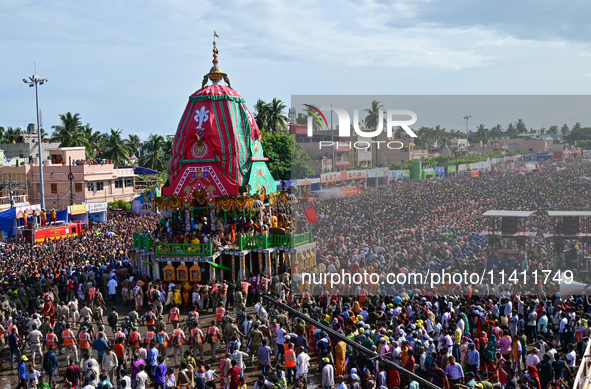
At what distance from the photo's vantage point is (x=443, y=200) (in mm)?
22109

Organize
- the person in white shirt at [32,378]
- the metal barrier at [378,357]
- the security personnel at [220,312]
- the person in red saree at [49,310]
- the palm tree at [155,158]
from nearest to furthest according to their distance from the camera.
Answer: the metal barrier at [378,357], the person in white shirt at [32,378], the security personnel at [220,312], the person in red saree at [49,310], the palm tree at [155,158]

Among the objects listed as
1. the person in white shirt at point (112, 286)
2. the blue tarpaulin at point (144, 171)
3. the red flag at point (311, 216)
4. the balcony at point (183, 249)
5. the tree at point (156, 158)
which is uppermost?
the tree at point (156, 158)

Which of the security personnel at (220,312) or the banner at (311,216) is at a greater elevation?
the banner at (311,216)

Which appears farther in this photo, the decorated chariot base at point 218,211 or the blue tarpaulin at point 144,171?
the blue tarpaulin at point 144,171

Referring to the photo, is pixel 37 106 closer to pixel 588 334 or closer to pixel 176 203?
pixel 176 203

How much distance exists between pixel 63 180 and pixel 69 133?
1388cm

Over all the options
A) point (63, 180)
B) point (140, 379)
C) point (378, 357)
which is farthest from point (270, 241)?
point (63, 180)

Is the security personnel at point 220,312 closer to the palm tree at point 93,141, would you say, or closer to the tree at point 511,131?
the tree at point 511,131

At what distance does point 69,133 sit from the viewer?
61.9 m

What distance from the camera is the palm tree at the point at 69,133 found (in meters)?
61.7

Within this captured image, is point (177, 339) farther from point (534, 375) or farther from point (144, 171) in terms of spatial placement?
point (144, 171)

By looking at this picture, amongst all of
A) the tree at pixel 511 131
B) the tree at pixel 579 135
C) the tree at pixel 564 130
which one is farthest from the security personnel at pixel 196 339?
the tree at pixel 579 135

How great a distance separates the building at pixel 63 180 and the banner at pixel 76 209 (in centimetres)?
672

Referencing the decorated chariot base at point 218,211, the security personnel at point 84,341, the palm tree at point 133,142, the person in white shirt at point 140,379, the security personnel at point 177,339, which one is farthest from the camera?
the palm tree at point 133,142
